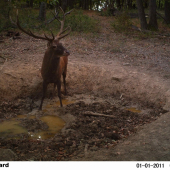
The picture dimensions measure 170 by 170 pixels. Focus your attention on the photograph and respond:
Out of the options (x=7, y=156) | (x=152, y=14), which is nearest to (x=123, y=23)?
(x=152, y=14)

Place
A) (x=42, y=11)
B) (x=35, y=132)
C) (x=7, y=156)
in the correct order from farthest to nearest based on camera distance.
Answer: (x=42, y=11) → (x=35, y=132) → (x=7, y=156)

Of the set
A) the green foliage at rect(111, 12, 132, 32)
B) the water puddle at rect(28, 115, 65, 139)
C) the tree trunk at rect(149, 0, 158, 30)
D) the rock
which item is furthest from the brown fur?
the tree trunk at rect(149, 0, 158, 30)

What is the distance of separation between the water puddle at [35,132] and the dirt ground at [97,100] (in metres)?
0.15

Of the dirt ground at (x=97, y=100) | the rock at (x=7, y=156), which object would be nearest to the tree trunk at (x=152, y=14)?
the dirt ground at (x=97, y=100)

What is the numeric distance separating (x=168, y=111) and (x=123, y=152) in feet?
7.88

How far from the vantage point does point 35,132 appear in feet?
16.3

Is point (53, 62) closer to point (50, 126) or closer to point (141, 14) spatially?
point (50, 126)

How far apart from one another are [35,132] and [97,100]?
2.43 m

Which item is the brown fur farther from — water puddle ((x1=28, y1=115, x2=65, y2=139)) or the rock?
the rock

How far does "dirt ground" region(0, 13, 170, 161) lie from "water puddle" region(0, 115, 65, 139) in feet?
0.49

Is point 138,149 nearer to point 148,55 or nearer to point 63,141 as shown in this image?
point 63,141

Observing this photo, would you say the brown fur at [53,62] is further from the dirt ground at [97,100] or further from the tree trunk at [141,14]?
the tree trunk at [141,14]

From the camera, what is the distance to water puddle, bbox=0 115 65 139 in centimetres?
486

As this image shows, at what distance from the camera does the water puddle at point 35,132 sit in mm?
4855
